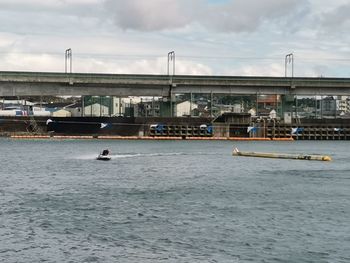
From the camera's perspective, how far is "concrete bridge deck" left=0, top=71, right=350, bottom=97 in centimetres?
14838

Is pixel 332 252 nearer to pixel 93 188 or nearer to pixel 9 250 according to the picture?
pixel 9 250

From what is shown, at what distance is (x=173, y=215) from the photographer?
39.5m

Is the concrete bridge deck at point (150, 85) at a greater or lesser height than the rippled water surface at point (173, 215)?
greater

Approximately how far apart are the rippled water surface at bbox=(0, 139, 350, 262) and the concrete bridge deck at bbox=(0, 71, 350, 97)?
7962 cm

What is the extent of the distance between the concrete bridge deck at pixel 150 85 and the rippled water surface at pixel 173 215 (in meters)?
79.6

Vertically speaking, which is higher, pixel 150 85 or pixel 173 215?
pixel 150 85

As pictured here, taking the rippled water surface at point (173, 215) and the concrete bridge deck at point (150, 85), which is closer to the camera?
the rippled water surface at point (173, 215)

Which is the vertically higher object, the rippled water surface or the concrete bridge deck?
the concrete bridge deck

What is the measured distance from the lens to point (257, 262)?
2817 centimetres

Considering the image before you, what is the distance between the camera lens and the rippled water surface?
3000 centimetres

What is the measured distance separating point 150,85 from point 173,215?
119m

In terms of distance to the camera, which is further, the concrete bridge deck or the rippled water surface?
the concrete bridge deck

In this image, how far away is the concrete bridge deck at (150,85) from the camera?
487 feet

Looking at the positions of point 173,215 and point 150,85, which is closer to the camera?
point 173,215
